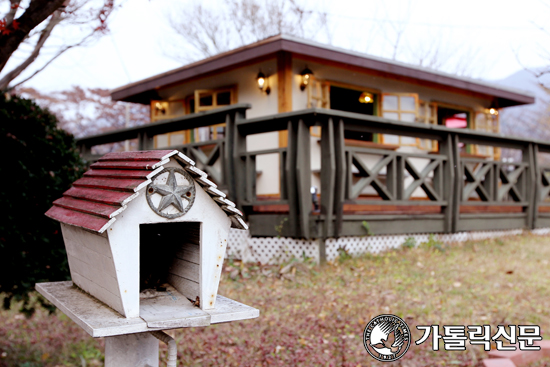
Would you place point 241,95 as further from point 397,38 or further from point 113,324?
point 397,38

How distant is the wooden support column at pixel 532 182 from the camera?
8.93m

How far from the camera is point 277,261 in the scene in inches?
246

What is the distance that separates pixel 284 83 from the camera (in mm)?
8773

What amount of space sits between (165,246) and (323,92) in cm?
767

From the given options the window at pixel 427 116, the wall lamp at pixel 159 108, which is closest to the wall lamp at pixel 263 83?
the wall lamp at pixel 159 108

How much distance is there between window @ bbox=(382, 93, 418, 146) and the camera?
10531 mm

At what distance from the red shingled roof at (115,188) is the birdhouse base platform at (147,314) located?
0.34 metres

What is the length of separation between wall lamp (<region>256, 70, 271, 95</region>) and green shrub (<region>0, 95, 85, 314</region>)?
5778 millimetres

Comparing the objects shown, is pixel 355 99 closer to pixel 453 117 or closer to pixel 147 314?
pixel 453 117

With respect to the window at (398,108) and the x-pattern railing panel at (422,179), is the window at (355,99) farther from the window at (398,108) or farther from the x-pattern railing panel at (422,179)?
the x-pattern railing panel at (422,179)

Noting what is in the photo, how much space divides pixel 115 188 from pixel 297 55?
24.8 ft

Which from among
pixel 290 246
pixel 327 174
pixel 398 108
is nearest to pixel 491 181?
pixel 398 108

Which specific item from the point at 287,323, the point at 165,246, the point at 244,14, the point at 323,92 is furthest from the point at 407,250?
the point at 244,14

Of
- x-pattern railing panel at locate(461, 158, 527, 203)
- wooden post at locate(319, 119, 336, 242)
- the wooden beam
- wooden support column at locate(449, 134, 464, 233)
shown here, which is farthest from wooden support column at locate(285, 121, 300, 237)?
x-pattern railing panel at locate(461, 158, 527, 203)
